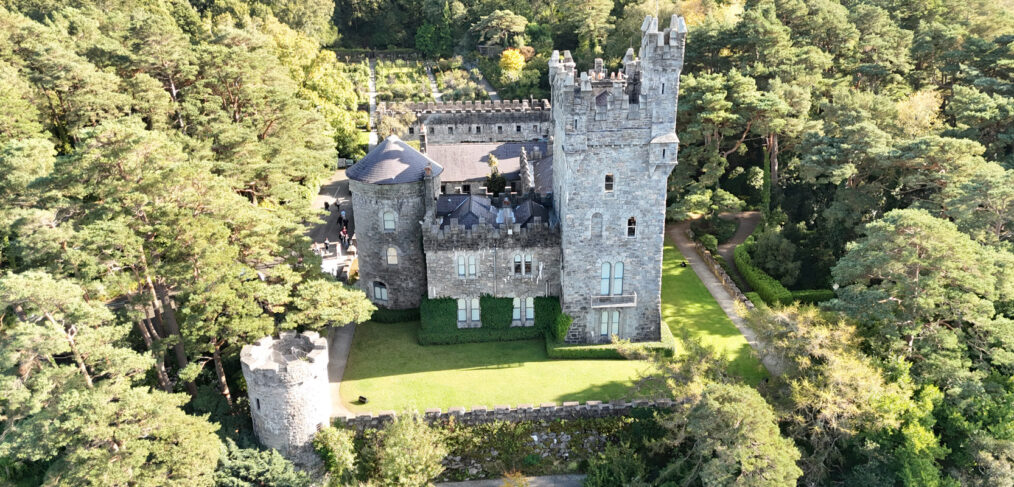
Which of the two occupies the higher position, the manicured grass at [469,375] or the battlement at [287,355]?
the battlement at [287,355]

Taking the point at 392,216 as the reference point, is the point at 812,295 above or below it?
below

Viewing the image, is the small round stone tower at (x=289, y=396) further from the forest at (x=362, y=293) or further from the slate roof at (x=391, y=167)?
the slate roof at (x=391, y=167)

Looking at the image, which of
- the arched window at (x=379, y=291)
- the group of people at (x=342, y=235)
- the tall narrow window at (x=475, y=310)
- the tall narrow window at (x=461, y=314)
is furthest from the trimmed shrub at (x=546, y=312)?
the group of people at (x=342, y=235)

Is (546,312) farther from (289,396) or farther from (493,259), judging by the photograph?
(289,396)

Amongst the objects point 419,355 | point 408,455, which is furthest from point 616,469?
point 419,355

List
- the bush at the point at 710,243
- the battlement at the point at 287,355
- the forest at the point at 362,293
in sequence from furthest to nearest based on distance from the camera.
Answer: the bush at the point at 710,243 → the battlement at the point at 287,355 → the forest at the point at 362,293

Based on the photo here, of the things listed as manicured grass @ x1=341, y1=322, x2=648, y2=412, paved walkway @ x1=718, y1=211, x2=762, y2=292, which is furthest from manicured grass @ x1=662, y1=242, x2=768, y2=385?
manicured grass @ x1=341, y1=322, x2=648, y2=412
